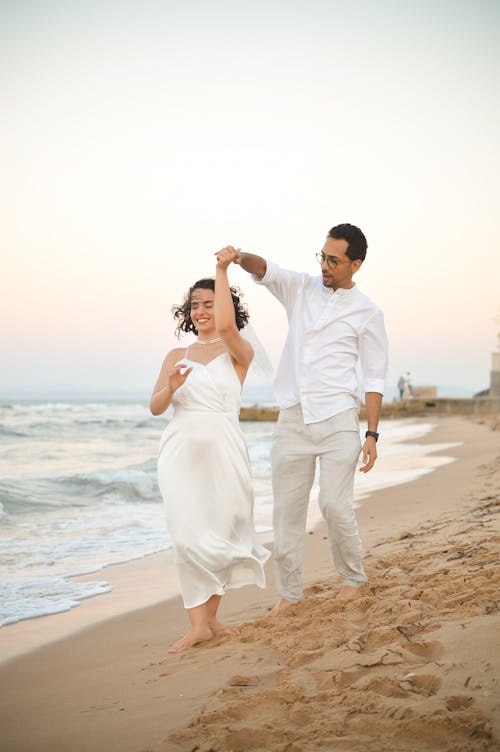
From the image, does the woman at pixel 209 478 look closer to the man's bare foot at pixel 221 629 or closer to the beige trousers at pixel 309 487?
the man's bare foot at pixel 221 629

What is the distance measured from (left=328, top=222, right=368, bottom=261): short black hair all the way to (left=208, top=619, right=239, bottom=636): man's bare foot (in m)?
2.18

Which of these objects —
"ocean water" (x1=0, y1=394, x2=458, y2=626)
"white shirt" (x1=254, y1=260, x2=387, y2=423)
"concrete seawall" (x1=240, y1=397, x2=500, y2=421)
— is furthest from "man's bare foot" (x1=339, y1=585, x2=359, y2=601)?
"concrete seawall" (x1=240, y1=397, x2=500, y2=421)

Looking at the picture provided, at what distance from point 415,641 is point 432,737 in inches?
31.4

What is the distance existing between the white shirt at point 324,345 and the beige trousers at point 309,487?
0.10 meters

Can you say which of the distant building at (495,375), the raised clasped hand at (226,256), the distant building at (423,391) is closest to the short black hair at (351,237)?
the raised clasped hand at (226,256)

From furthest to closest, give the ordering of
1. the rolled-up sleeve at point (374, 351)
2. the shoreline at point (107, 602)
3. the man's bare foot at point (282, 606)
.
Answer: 1. the shoreline at point (107, 602)
2. the rolled-up sleeve at point (374, 351)
3. the man's bare foot at point (282, 606)

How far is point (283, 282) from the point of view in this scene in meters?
4.43

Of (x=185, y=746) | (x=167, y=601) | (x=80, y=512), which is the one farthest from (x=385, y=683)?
(x=80, y=512)

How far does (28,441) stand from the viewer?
957 inches

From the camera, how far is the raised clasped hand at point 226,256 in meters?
4.04

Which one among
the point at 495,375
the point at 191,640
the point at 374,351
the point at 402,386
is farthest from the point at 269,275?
the point at 402,386

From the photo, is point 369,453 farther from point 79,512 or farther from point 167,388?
point 79,512

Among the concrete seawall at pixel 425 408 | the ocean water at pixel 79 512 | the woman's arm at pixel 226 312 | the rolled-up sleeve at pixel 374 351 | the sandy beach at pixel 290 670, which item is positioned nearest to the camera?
the sandy beach at pixel 290 670

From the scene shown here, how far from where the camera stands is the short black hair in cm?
423
